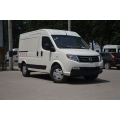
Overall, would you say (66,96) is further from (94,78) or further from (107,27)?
(107,27)

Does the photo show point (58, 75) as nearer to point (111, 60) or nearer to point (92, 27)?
point (111, 60)

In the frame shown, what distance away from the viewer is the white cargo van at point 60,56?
9.15 metres

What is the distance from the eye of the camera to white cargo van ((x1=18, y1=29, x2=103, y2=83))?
9148mm

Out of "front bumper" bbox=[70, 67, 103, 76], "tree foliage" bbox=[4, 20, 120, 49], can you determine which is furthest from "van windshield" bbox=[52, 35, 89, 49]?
"tree foliage" bbox=[4, 20, 120, 49]

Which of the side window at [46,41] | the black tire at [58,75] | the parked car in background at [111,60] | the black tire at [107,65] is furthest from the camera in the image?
the black tire at [107,65]

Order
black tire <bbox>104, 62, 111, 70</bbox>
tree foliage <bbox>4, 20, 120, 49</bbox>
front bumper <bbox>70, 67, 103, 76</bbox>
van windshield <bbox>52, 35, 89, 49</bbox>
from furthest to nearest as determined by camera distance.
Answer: tree foliage <bbox>4, 20, 120, 49</bbox> < black tire <bbox>104, 62, 111, 70</bbox> < van windshield <bbox>52, 35, 89, 49</bbox> < front bumper <bbox>70, 67, 103, 76</bbox>

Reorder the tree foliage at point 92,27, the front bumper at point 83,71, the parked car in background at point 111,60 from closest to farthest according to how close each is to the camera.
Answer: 1. the front bumper at point 83,71
2. the parked car in background at point 111,60
3. the tree foliage at point 92,27

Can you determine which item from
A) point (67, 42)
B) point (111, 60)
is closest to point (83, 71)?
point (67, 42)

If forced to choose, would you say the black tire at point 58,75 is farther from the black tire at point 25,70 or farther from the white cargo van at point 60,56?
the black tire at point 25,70

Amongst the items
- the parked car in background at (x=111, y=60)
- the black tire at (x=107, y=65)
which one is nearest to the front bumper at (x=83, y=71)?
the parked car in background at (x=111, y=60)

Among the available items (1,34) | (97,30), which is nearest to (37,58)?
(1,34)

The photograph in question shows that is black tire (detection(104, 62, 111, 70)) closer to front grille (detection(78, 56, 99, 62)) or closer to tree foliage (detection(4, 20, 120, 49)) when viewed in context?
tree foliage (detection(4, 20, 120, 49))

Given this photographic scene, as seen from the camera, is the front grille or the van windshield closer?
the front grille

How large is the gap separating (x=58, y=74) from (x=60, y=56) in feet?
2.65
